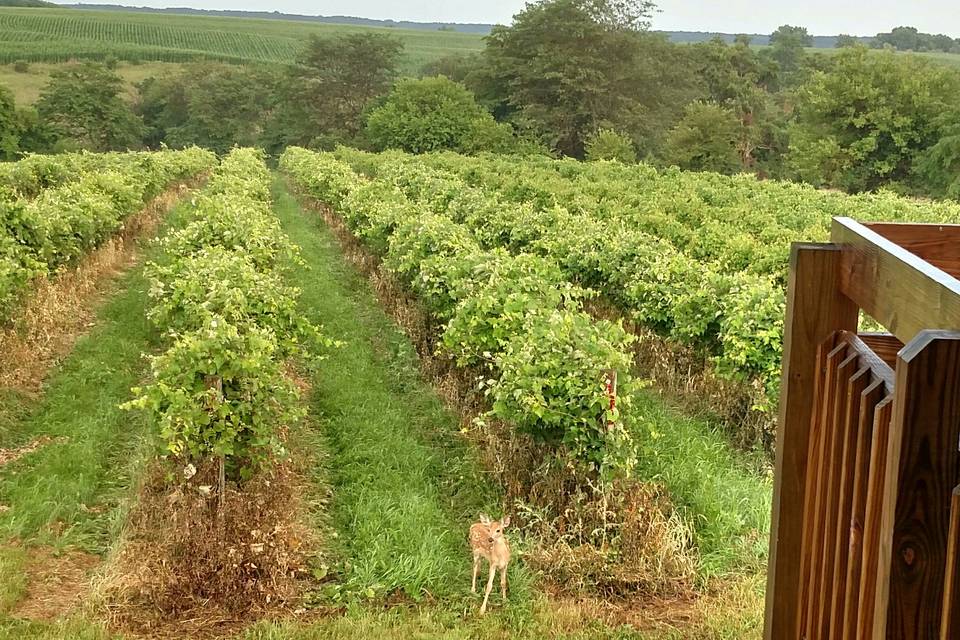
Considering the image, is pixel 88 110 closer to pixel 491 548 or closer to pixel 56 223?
pixel 56 223

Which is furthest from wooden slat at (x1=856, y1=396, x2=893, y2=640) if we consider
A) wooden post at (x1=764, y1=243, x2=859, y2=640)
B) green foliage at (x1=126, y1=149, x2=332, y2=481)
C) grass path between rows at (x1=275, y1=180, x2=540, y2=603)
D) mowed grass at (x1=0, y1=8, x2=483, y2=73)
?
mowed grass at (x1=0, y1=8, x2=483, y2=73)

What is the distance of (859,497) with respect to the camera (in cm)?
206

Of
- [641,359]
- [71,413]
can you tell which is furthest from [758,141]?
[71,413]

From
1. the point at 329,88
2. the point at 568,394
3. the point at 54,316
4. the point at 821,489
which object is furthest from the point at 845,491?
the point at 329,88

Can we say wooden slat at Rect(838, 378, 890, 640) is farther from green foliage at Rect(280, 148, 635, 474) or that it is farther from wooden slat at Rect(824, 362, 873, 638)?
green foliage at Rect(280, 148, 635, 474)

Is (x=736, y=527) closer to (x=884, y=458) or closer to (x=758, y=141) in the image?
(x=884, y=458)

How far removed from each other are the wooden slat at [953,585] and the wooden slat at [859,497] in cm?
39

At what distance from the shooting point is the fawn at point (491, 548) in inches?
215

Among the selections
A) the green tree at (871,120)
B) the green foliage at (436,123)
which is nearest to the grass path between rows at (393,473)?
the green tree at (871,120)

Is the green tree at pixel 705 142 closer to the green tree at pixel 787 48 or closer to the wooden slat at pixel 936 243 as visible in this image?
the wooden slat at pixel 936 243

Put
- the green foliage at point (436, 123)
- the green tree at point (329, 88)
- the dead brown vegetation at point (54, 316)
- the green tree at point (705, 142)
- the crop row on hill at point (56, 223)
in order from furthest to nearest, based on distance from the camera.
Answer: the green tree at point (329, 88) → the green foliage at point (436, 123) → the green tree at point (705, 142) → the crop row on hill at point (56, 223) → the dead brown vegetation at point (54, 316)

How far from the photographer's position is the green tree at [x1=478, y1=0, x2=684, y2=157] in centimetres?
6569

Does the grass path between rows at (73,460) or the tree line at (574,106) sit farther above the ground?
the tree line at (574,106)

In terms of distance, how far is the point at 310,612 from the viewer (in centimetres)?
557
